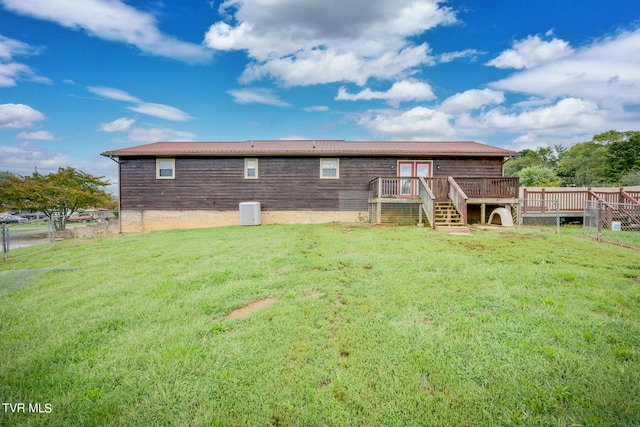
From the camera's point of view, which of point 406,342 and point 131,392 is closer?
point 131,392

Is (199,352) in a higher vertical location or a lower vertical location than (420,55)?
lower

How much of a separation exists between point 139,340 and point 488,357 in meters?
3.69

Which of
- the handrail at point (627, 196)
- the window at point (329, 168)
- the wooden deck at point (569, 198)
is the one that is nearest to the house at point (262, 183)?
the window at point (329, 168)

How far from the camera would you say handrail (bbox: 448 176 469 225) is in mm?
10828

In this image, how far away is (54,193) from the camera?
16812mm

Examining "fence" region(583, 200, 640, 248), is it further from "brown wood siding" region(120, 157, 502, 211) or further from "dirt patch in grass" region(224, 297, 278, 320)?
"dirt patch in grass" region(224, 297, 278, 320)

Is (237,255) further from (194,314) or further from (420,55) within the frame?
(420,55)

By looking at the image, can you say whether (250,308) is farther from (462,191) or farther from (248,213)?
Answer: (248,213)

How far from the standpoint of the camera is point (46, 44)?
13.8 m

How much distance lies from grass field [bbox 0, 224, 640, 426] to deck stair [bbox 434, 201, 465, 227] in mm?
5295

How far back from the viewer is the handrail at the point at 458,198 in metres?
10.8

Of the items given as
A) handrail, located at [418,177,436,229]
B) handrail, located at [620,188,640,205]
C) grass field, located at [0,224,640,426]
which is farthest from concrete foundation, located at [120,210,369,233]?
handrail, located at [620,188,640,205]

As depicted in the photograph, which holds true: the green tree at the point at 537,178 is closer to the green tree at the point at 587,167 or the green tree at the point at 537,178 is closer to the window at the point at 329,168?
the green tree at the point at 587,167

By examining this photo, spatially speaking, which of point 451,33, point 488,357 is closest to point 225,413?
point 488,357
